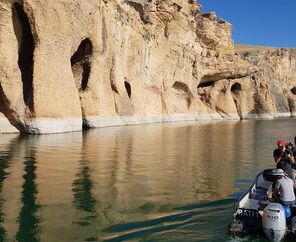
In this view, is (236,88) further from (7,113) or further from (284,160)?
(284,160)

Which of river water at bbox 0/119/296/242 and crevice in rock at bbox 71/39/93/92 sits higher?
crevice in rock at bbox 71/39/93/92

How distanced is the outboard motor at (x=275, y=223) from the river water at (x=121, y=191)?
0.46 meters

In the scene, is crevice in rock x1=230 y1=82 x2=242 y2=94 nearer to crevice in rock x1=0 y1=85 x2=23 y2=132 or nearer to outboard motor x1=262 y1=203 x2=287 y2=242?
crevice in rock x1=0 y1=85 x2=23 y2=132

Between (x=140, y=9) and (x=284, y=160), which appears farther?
(x=140, y=9)

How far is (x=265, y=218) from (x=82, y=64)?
33877 millimetres

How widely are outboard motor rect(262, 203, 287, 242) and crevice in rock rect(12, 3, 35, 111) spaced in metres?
25.3

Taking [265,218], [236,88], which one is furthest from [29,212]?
[236,88]

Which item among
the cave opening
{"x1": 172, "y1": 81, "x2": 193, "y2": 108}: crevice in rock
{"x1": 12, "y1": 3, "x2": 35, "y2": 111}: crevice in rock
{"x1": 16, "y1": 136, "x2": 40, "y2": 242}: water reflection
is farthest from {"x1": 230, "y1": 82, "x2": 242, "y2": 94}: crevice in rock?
{"x1": 16, "y1": 136, "x2": 40, "y2": 242}: water reflection

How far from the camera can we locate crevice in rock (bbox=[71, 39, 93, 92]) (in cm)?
3984

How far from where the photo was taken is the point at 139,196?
12.2m

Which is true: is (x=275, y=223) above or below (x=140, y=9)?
below

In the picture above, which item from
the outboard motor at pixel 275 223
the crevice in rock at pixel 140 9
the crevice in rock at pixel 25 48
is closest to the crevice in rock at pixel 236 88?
the crevice in rock at pixel 140 9

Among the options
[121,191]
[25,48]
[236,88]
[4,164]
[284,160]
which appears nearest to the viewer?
[284,160]

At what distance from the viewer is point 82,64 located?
40.2 metres
